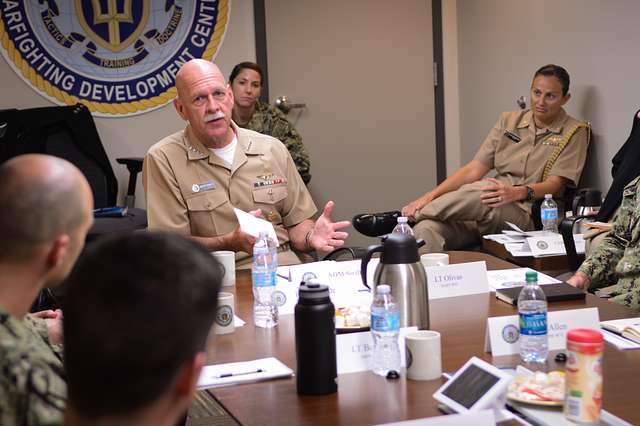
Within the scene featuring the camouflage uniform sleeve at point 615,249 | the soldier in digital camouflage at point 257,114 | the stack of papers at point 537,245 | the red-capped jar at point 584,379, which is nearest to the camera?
the red-capped jar at point 584,379

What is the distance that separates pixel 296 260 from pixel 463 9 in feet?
12.0

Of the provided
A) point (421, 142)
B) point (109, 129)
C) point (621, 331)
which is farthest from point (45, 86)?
point (621, 331)

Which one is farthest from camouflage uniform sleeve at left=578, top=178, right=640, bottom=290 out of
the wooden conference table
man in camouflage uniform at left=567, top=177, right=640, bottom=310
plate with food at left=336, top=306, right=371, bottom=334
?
plate with food at left=336, top=306, right=371, bottom=334

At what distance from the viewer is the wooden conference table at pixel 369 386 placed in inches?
63.4

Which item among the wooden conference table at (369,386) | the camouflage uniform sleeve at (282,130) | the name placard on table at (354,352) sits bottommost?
the wooden conference table at (369,386)

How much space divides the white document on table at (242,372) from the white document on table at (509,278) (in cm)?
89

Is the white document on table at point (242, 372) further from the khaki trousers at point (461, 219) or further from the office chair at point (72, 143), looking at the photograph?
the office chair at point (72, 143)

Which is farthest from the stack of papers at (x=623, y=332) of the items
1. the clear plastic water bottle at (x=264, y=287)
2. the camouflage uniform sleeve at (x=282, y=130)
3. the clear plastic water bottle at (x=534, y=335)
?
the camouflage uniform sleeve at (x=282, y=130)

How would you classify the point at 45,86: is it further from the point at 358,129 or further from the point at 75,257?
the point at 75,257

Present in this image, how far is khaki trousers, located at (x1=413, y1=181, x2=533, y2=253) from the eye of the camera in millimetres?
4652

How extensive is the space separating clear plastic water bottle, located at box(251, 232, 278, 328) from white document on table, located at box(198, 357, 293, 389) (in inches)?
12.2

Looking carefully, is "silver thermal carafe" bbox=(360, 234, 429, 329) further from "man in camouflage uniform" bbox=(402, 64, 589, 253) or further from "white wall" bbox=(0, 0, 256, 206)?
"white wall" bbox=(0, 0, 256, 206)

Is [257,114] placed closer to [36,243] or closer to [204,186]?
[204,186]

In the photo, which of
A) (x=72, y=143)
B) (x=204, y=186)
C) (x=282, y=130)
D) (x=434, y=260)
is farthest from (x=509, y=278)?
(x=72, y=143)
